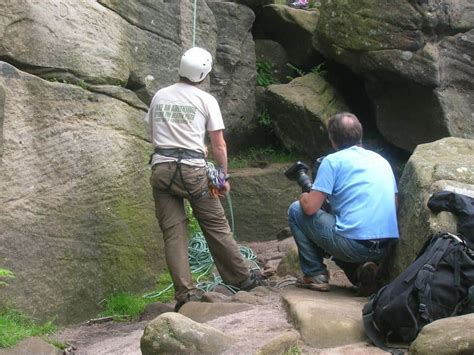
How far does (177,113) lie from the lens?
277 inches

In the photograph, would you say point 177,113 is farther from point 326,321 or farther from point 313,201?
point 326,321

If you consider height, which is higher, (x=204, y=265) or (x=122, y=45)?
(x=122, y=45)

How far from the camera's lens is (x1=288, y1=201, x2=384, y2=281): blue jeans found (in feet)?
20.6

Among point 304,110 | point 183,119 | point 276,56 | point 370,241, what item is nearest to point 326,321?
point 370,241

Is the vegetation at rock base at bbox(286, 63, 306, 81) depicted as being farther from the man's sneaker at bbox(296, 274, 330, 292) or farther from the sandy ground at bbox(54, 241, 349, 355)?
the man's sneaker at bbox(296, 274, 330, 292)

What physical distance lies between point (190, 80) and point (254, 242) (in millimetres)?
3780

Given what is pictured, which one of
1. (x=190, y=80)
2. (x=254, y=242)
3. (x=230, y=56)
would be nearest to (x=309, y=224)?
(x=190, y=80)

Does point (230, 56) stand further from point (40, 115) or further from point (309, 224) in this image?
point (309, 224)

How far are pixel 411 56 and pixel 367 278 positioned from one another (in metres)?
4.19

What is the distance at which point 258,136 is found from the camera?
1173 centimetres

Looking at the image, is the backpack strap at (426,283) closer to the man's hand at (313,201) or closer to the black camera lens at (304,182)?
the man's hand at (313,201)

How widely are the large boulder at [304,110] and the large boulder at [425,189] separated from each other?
4045mm

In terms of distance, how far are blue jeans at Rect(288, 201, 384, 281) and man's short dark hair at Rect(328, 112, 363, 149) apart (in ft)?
1.97

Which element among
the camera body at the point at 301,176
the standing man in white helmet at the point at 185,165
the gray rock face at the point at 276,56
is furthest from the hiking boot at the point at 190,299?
the gray rock face at the point at 276,56
